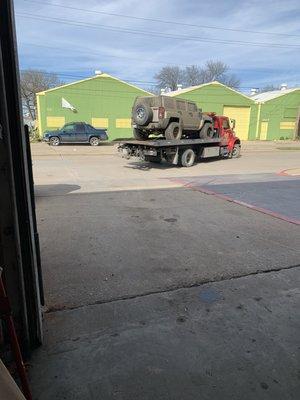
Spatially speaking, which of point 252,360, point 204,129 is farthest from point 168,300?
point 204,129

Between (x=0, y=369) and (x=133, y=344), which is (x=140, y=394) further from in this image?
(x=0, y=369)

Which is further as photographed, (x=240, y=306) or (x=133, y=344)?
(x=240, y=306)

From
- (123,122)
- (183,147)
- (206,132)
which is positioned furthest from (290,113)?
(183,147)

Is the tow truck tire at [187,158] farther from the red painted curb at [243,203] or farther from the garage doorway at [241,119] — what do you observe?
the garage doorway at [241,119]

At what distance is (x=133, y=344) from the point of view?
304 cm

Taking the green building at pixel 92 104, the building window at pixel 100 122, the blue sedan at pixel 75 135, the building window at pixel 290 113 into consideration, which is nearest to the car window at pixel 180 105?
the blue sedan at pixel 75 135

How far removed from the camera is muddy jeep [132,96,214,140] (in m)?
14.7

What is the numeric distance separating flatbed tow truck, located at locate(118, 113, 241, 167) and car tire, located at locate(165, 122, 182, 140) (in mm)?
212

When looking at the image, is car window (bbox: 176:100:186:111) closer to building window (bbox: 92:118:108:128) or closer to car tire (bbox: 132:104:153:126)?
car tire (bbox: 132:104:153:126)

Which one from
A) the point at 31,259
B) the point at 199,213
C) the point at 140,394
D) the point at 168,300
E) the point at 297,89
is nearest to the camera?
the point at 140,394

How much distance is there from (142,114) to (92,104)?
2068 centimetres

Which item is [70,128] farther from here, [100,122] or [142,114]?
[142,114]

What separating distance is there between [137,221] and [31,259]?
423 centimetres

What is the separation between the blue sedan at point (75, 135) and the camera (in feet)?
92.4
